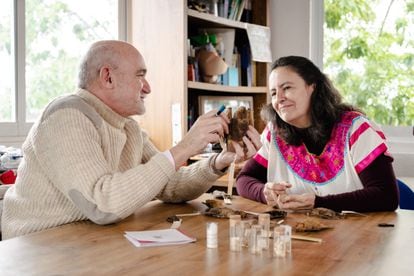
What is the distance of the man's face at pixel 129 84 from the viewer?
185 cm

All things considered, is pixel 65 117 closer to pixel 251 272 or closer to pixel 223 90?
pixel 251 272

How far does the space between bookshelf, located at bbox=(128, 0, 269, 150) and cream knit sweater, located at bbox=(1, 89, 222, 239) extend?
4.88 feet

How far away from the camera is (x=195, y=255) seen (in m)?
1.28

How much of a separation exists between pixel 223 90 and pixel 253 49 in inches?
15.4

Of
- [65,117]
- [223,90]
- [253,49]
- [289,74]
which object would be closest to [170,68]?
[223,90]

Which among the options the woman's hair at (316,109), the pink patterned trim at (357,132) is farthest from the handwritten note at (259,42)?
the pink patterned trim at (357,132)

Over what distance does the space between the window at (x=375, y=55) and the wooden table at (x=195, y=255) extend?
2226mm

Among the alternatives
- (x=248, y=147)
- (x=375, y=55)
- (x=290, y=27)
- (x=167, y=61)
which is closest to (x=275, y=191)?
(x=248, y=147)

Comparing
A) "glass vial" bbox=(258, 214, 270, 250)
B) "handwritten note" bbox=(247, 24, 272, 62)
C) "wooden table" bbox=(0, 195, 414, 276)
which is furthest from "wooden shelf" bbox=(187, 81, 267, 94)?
"glass vial" bbox=(258, 214, 270, 250)

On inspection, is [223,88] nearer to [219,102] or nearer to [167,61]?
[219,102]

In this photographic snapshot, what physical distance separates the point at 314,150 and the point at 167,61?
139cm

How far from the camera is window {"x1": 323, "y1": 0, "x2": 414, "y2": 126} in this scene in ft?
12.1

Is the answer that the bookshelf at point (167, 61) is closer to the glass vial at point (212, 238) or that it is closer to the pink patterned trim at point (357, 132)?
the pink patterned trim at point (357, 132)

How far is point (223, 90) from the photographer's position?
366cm
